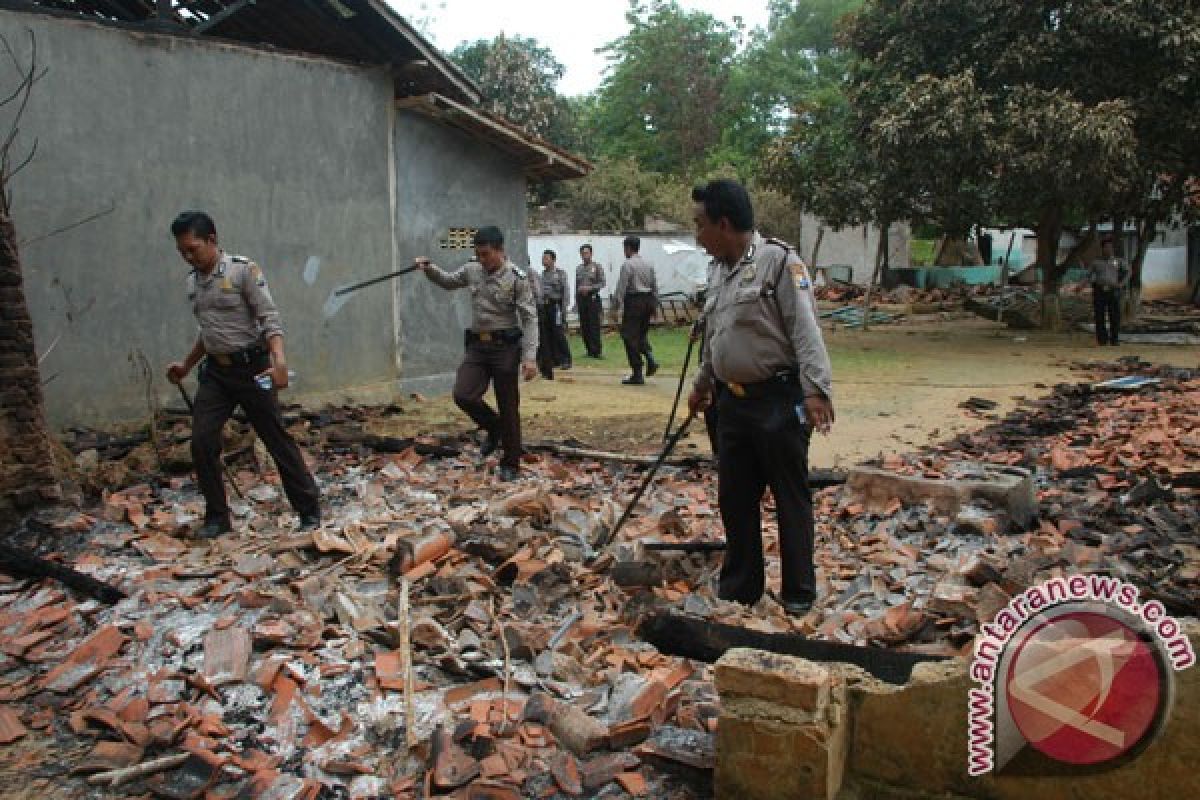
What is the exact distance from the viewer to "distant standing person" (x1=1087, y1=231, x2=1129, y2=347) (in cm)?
1612

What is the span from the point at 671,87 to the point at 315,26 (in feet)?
104

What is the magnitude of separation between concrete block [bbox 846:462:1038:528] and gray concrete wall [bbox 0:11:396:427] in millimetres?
6498

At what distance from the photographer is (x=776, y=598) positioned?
15.1 ft

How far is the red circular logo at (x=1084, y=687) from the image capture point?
2.27 metres

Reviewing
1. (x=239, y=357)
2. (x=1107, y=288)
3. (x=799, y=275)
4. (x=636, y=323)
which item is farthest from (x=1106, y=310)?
(x=239, y=357)

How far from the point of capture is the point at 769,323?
407 cm

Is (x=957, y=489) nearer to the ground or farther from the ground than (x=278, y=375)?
nearer to the ground

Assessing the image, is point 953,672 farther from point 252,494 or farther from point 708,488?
point 252,494

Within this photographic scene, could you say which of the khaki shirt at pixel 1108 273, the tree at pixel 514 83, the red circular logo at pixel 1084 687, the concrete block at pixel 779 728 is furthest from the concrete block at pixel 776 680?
the tree at pixel 514 83

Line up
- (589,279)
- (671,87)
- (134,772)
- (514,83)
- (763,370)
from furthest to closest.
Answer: (671,87) < (514,83) < (589,279) < (763,370) < (134,772)

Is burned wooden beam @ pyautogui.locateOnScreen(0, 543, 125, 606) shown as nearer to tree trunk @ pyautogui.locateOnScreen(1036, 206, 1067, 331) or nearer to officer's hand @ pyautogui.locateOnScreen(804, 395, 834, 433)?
officer's hand @ pyautogui.locateOnScreen(804, 395, 834, 433)

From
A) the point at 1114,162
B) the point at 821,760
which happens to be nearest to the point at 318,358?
the point at 821,760

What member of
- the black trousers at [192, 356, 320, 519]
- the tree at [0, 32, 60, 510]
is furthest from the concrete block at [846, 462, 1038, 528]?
the tree at [0, 32, 60, 510]

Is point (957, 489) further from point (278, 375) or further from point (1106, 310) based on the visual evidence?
point (1106, 310)
